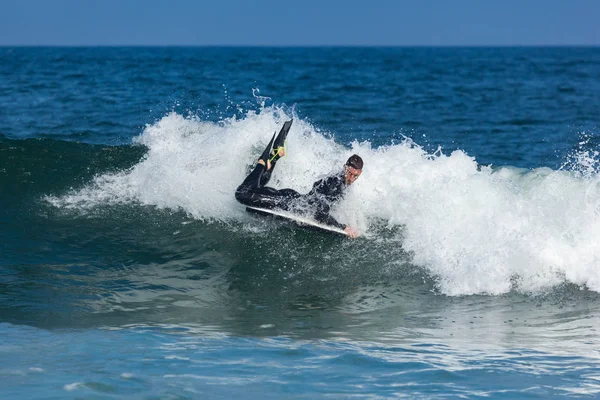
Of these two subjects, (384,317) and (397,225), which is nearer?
(384,317)

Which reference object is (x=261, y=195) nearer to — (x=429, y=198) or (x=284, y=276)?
(x=284, y=276)

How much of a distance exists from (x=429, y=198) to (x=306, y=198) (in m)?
1.75

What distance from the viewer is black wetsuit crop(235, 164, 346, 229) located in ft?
→ 29.8

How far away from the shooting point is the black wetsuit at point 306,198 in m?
9.09

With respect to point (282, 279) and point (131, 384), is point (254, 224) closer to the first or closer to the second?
point (282, 279)

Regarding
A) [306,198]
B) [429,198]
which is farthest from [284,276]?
[429,198]

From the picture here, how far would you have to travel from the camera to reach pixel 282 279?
8477 mm

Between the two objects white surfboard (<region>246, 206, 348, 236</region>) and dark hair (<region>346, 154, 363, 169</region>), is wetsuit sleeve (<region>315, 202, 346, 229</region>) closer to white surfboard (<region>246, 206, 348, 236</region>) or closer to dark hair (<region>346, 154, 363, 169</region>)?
white surfboard (<region>246, 206, 348, 236</region>)

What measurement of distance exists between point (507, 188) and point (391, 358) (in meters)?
4.93

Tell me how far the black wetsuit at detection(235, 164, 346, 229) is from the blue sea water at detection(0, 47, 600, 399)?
0.99 feet

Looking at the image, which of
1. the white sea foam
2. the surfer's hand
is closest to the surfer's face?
the white sea foam

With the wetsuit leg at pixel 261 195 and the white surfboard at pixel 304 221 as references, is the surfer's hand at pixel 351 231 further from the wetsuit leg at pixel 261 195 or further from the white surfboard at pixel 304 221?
the wetsuit leg at pixel 261 195

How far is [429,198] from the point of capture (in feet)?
32.2

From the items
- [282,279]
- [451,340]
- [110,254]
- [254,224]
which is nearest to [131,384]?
[451,340]
